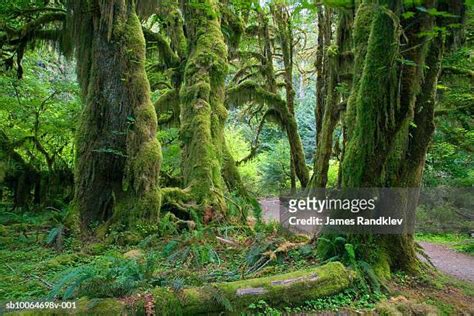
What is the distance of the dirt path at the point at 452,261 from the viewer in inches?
309

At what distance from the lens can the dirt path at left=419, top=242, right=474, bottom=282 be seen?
309 inches

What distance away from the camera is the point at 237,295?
420 cm

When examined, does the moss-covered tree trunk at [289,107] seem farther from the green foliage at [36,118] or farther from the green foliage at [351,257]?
the green foliage at [351,257]

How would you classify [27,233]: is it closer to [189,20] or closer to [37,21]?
[37,21]

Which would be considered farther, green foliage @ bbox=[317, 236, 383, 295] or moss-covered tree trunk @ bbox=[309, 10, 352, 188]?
moss-covered tree trunk @ bbox=[309, 10, 352, 188]

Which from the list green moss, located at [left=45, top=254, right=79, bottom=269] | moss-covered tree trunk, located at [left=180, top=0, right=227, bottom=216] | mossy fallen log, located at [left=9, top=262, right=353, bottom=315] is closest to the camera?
mossy fallen log, located at [left=9, top=262, right=353, bottom=315]

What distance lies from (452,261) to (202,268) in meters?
6.86

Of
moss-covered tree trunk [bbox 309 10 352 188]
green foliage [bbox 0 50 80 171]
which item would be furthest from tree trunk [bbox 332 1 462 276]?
green foliage [bbox 0 50 80 171]

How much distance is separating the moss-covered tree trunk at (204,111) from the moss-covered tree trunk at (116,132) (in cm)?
145

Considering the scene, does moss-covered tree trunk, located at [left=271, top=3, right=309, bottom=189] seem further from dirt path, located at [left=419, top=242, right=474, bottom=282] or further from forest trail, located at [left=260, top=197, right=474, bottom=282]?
dirt path, located at [left=419, top=242, right=474, bottom=282]

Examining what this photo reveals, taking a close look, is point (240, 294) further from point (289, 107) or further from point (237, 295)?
point (289, 107)

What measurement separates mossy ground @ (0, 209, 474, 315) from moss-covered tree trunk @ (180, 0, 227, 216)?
143cm

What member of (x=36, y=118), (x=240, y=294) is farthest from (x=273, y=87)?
(x=240, y=294)

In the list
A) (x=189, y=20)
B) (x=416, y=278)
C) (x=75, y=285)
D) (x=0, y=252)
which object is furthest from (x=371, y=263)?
(x=189, y=20)
